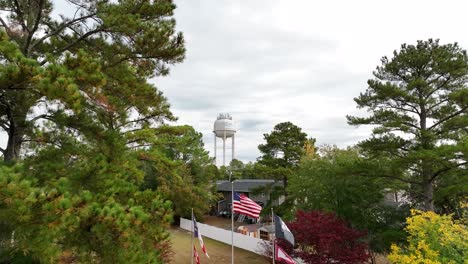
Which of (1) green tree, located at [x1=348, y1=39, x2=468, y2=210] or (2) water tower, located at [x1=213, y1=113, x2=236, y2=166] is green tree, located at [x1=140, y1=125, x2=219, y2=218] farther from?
(2) water tower, located at [x1=213, y1=113, x2=236, y2=166]

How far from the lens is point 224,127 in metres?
54.4

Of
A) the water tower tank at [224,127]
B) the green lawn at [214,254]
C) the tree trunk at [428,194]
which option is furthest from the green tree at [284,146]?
the water tower tank at [224,127]

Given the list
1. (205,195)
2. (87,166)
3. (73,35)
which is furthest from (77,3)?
(205,195)

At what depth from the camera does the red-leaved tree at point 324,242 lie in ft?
36.5

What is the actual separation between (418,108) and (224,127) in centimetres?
4191

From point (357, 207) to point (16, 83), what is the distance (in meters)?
15.1

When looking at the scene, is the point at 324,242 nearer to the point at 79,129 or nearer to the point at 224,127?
the point at 79,129

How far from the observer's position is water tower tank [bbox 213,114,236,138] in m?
54.5

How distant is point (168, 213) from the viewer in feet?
20.2

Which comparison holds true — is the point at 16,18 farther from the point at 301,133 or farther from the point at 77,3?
the point at 301,133

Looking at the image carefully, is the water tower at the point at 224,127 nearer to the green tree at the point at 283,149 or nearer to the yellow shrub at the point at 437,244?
the green tree at the point at 283,149

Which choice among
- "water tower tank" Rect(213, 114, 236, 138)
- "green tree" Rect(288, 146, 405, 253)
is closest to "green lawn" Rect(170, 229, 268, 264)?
"green tree" Rect(288, 146, 405, 253)

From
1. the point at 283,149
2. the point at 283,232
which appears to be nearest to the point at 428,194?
the point at 283,232

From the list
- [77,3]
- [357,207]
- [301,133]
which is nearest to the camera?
[77,3]
